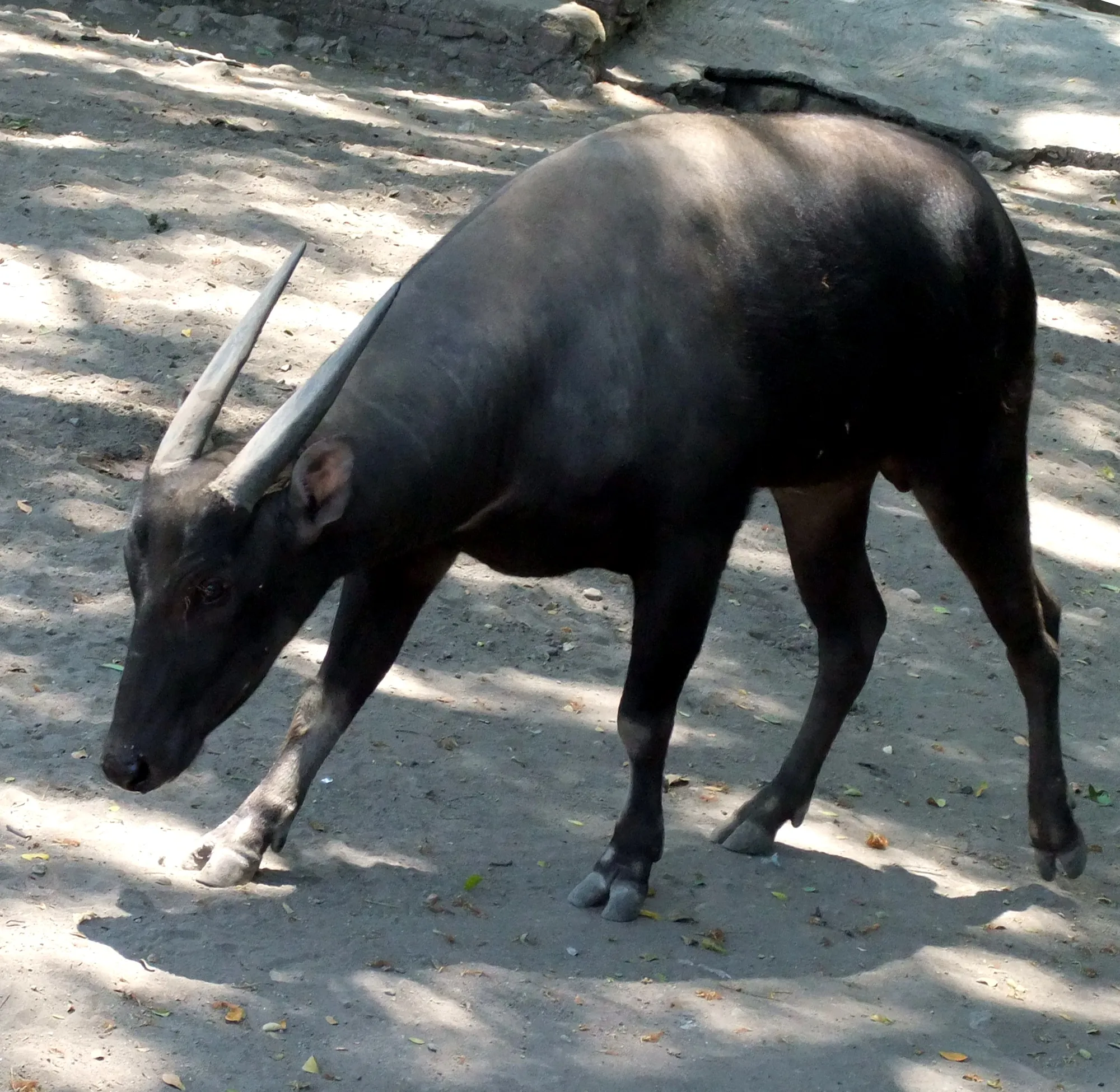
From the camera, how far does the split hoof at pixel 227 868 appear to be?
390cm

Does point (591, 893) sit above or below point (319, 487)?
below

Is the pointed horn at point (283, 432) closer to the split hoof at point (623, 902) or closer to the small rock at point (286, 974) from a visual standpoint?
the small rock at point (286, 974)

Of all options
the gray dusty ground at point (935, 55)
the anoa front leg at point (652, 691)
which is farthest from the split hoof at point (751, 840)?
the gray dusty ground at point (935, 55)

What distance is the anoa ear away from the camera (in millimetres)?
3334

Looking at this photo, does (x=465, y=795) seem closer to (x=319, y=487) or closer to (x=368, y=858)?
(x=368, y=858)

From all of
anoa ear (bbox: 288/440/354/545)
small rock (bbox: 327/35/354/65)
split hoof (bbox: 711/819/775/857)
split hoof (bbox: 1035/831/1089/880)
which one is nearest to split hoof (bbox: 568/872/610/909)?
split hoof (bbox: 711/819/775/857)

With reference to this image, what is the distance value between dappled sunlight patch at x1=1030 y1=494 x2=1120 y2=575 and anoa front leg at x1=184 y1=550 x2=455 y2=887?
10.6 ft

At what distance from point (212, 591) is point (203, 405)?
37 centimetres

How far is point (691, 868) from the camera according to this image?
175 inches

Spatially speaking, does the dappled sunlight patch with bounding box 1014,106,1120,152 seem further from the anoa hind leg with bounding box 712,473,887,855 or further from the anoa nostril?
the anoa nostril

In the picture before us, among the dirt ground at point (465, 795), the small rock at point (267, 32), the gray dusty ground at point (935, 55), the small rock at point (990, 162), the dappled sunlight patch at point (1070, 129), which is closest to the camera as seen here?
the dirt ground at point (465, 795)

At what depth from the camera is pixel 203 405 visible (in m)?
3.34

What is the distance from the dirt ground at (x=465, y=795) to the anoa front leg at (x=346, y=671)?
6.4 inches

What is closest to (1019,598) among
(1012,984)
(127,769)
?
(1012,984)
